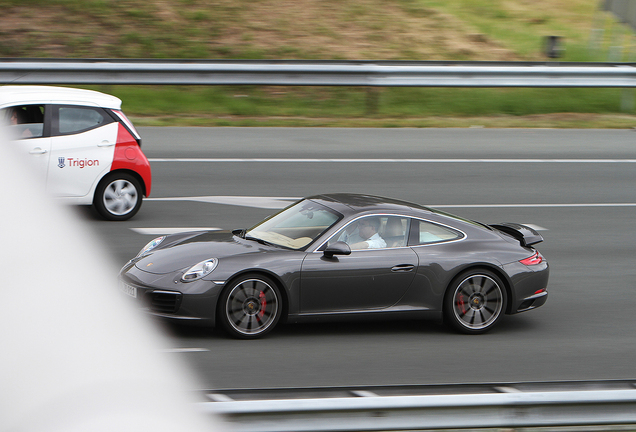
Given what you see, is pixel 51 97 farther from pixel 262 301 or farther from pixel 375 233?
pixel 375 233

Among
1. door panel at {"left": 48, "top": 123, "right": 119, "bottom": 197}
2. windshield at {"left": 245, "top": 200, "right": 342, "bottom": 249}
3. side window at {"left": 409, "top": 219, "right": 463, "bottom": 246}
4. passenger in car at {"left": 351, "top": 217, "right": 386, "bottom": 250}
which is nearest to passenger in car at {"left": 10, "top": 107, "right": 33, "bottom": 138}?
door panel at {"left": 48, "top": 123, "right": 119, "bottom": 197}

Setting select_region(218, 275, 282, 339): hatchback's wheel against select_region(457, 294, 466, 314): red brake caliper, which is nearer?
select_region(218, 275, 282, 339): hatchback's wheel

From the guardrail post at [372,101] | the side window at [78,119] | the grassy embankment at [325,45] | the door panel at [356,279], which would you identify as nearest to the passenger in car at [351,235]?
the door panel at [356,279]

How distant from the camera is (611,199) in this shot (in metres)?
13.4

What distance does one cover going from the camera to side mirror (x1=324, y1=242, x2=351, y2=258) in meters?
7.23

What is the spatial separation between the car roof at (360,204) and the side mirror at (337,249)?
438 mm

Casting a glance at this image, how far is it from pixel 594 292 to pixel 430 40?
15.3 m

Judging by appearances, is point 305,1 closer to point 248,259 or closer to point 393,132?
point 393,132

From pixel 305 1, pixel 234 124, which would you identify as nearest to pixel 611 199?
pixel 234 124

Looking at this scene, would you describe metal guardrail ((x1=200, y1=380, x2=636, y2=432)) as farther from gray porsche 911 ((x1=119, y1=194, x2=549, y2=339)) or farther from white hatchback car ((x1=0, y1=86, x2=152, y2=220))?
white hatchback car ((x1=0, y1=86, x2=152, y2=220))

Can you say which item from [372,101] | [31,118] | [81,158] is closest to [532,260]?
[81,158]

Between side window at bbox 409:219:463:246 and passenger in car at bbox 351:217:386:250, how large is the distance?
0.32 m

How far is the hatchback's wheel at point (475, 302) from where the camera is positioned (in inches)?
298

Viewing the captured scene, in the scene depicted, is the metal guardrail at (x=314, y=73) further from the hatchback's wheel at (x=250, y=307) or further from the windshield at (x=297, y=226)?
the hatchback's wheel at (x=250, y=307)
